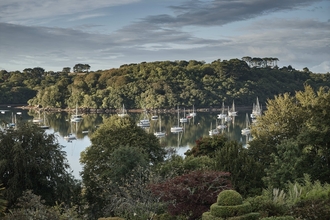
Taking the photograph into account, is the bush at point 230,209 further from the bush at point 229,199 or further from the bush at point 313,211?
the bush at point 313,211

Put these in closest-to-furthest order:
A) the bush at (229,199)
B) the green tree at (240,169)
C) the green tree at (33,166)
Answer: the bush at (229,199), the green tree at (33,166), the green tree at (240,169)

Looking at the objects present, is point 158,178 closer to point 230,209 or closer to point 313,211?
point 230,209

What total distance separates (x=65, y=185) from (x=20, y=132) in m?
2.47

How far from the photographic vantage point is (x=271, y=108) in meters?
25.6

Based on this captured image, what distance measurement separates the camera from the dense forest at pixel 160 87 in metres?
103

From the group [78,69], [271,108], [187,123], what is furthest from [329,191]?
[78,69]

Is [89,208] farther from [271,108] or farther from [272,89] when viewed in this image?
[272,89]

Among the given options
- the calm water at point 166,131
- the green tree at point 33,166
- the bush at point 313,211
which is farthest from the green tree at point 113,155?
the calm water at point 166,131

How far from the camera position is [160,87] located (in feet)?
339

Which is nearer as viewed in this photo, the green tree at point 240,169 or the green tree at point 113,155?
the green tree at point 240,169

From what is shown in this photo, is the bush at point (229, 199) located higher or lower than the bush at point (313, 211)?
higher

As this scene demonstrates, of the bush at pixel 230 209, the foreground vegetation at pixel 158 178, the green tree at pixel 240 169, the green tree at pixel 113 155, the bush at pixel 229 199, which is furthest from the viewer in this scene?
the green tree at pixel 113 155

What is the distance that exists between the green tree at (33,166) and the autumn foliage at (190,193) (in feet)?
19.0

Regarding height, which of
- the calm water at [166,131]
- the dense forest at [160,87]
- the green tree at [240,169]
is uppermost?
the dense forest at [160,87]
